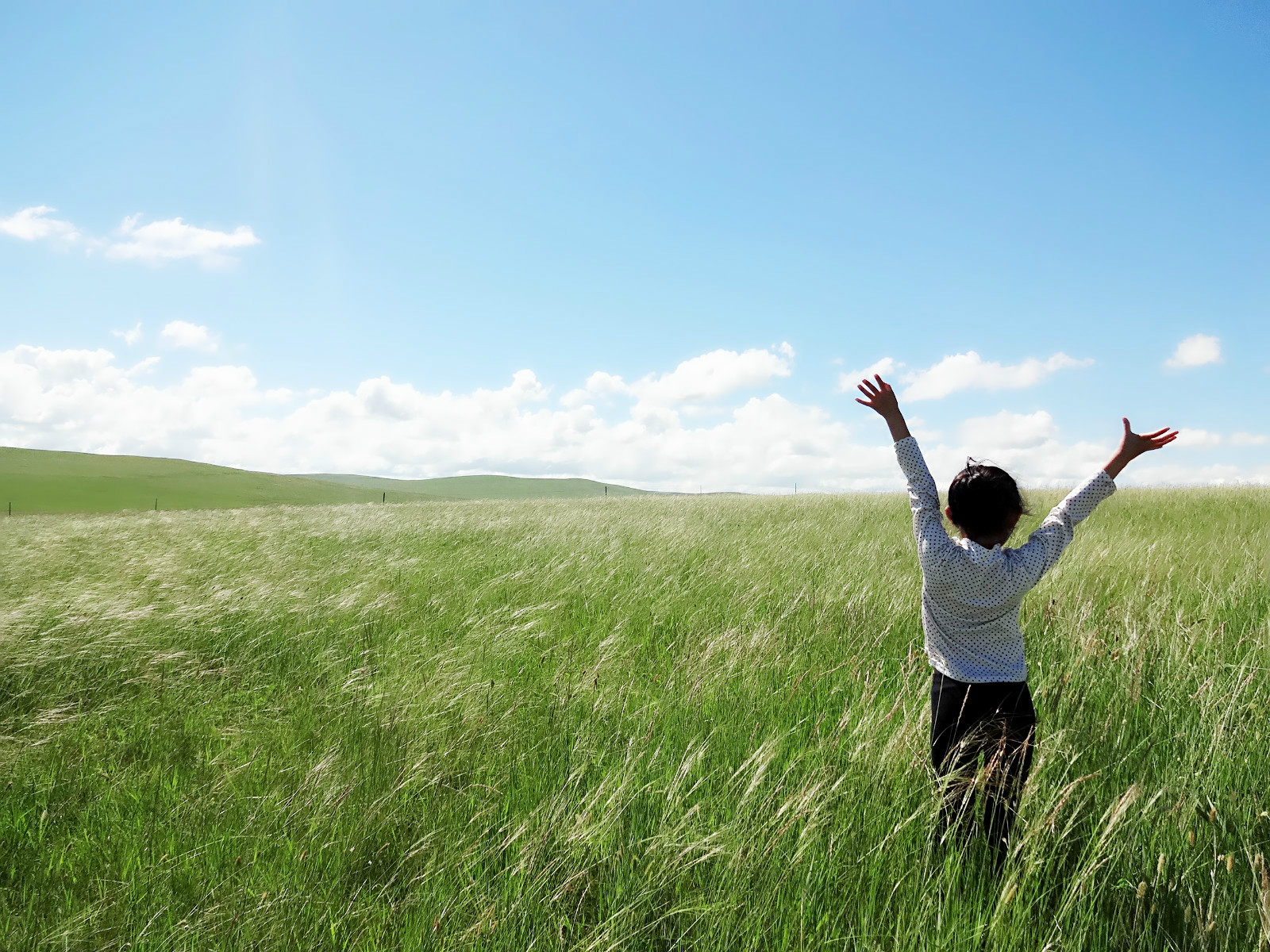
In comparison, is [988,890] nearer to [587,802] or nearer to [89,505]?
[587,802]

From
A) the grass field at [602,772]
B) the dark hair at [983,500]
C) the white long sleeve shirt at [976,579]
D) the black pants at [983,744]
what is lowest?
the grass field at [602,772]

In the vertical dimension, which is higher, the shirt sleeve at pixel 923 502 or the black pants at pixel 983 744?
the shirt sleeve at pixel 923 502

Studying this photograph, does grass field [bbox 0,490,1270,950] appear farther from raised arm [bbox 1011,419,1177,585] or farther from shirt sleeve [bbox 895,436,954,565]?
shirt sleeve [bbox 895,436,954,565]

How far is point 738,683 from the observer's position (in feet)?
11.6

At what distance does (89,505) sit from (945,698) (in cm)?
5224

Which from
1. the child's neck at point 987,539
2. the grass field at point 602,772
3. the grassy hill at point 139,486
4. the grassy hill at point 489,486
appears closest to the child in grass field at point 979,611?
the child's neck at point 987,539

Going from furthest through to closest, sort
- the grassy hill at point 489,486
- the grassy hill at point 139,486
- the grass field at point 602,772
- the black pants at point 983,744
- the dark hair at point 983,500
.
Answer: the grassy hill at point 489,486 → the grassy hill at point 139,486 → the dark hair at point 983,500 → the black pants at point 983,744 → the grass field at point 602,772

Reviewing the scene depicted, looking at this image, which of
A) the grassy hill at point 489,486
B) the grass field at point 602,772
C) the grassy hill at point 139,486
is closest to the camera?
the grass field at point 602,772

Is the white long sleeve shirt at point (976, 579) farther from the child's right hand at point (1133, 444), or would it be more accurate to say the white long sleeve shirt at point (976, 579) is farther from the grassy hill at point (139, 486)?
the grassy hill at point (139, 486)

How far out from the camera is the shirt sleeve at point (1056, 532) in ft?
7.20

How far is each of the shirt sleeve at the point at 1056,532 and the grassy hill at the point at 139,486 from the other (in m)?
43.7

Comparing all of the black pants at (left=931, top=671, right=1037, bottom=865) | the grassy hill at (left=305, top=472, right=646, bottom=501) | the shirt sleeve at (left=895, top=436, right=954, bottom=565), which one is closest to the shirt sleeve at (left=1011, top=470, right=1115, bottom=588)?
the shirt sleeve at (left=895, top=436, right=954, bottom=565)

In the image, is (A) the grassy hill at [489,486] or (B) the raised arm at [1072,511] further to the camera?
(A) the grassy hill at [489,486]

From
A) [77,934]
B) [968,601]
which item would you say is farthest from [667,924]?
[77,934]
